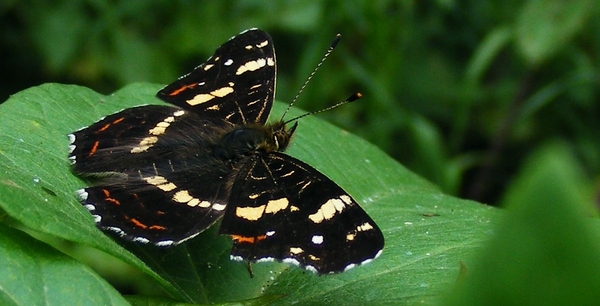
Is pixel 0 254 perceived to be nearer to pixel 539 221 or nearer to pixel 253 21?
pixel 539 221

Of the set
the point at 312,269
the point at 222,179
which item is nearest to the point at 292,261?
the point at 312,269

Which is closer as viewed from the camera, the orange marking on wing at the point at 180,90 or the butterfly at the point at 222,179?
the butterfly at the point at 222,179

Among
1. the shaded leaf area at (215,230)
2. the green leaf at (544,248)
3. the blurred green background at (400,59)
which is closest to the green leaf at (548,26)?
the blurred green background at (400,59)

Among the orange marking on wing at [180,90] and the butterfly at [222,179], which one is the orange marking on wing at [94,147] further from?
the orange marking on wing at [180,90]

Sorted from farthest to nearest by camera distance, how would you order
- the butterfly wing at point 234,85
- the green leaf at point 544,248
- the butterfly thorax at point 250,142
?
the butterfly wing at point 234,85
the butterfly thorax at point 250,142
the green leaf at point 544,248

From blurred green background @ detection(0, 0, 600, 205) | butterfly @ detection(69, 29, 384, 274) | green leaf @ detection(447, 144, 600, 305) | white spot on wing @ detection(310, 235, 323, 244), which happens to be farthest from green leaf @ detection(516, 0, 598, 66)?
green leaf @ detection(447, 144, 600, 305)

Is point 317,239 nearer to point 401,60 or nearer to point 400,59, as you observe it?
point 400,59
